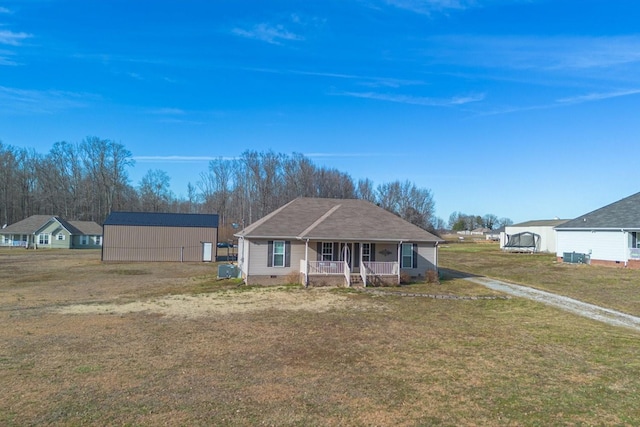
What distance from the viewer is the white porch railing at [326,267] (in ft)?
73.6

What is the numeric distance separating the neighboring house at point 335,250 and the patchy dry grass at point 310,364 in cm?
532

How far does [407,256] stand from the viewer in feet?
81.8

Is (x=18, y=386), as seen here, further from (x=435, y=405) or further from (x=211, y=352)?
(x=435, y=405)

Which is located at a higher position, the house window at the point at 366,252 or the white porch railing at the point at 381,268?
the house window at the point at 366,252

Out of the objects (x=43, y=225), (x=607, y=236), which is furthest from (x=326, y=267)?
(x=43, y=225)

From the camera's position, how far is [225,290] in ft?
68.9

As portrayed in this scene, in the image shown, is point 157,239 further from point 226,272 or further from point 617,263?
point 617,263

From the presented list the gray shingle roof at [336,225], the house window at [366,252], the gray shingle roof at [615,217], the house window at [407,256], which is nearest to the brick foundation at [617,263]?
the gray shingle roof at [615,217]

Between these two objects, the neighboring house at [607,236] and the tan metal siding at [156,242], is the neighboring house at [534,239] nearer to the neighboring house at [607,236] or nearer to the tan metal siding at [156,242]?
the neighboring house at [607,236]

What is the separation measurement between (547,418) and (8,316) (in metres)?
16.3

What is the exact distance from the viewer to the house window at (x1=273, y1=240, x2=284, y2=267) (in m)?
23.4

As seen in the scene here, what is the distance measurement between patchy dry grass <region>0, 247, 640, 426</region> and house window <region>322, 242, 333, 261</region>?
253 inches

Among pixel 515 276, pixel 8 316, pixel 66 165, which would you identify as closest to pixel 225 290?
pixel 8 316

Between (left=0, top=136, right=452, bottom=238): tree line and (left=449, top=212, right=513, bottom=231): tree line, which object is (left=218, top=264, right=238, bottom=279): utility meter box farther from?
(left=449, top=212, right=513, bottom=231): tree line
